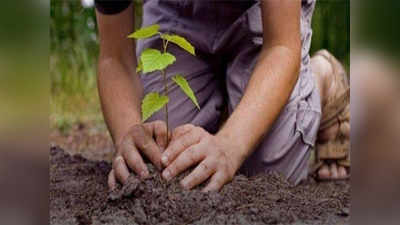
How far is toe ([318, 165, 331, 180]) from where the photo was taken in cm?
175

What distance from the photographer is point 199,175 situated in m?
1.05

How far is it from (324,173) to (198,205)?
33.3 inches

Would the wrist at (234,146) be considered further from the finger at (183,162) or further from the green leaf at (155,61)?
the green leaf at (155,61)

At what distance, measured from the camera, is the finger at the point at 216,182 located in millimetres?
1059

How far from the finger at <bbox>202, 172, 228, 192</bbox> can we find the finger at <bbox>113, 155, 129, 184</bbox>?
0.50ft

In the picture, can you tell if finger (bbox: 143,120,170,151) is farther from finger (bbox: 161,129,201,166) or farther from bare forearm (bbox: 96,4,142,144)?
bare forearm (bbox: 96,4,142,144)

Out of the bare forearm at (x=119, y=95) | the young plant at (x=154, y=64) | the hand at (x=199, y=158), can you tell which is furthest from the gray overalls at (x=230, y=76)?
the young plant at (x=154, y=64)

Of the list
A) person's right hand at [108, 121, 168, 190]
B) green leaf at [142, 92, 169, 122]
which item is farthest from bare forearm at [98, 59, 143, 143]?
green leaf at [142, 92, 169, 122]

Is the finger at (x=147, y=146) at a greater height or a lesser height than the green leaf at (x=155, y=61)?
lesser

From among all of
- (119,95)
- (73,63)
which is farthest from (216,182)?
(73,63)

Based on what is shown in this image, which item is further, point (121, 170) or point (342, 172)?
point (342, 172)

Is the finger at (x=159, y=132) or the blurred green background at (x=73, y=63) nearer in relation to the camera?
the finger at (x=159, y=132)

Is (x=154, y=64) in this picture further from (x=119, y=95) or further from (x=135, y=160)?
(x=119, y=95)

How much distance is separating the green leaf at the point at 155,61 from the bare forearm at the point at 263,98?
21cm
